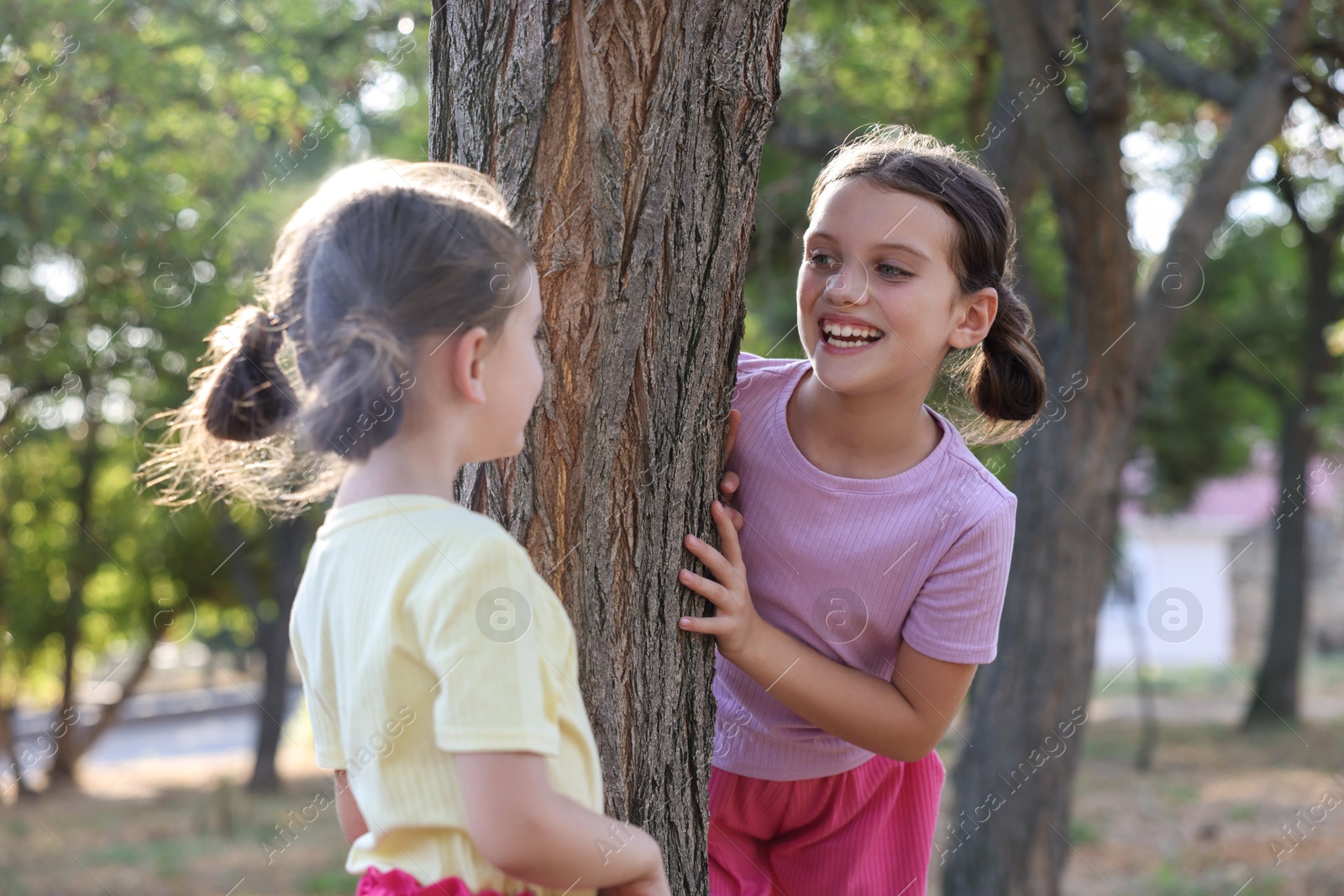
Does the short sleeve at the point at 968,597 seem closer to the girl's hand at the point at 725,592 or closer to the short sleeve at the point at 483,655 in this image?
the girl's hand at the point at 725,592

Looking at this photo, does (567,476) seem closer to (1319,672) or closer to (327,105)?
(327,105)

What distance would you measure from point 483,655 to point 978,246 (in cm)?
129

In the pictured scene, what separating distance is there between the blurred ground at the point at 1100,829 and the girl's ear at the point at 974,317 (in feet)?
11.4

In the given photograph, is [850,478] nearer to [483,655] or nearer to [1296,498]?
[483,655]

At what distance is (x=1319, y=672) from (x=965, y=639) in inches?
857

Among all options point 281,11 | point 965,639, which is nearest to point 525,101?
point 965,639

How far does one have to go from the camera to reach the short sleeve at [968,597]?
6.42 feet

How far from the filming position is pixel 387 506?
1.26 m

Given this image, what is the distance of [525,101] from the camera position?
5.57 ft

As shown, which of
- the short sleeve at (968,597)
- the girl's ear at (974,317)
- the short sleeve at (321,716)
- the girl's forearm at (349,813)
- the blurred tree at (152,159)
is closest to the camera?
the short sleeve at (321,716)

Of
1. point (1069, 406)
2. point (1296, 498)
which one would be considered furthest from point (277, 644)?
point (1296, 498)

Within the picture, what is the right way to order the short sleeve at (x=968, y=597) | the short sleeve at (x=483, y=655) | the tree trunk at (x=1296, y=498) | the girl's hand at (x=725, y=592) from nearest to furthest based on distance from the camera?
the short sleeve at (x=483, y=655), the girl's hand at (x=725, y=592), the short sleeve at (x=968, y=597), the tree trunk at (x=1296, y=498)

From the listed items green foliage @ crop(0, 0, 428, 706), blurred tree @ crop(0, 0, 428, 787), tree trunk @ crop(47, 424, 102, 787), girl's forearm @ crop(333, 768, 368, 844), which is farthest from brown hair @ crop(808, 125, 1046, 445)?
tree trunk @ crop(47, 424, 102, 787)

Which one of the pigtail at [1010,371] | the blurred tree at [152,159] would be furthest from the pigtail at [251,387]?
the blurred tree at [152,159]
